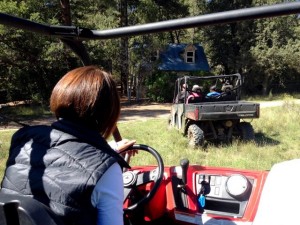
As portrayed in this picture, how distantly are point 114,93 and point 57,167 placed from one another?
369mm

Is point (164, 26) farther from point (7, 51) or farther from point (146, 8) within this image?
point (146, 8)

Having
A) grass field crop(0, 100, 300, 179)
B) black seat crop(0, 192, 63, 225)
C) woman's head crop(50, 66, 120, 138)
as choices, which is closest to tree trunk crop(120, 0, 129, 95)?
grass field crop(0, 100, 300, 179)

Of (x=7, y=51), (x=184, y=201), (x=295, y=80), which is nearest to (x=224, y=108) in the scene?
(x=184, y=201)

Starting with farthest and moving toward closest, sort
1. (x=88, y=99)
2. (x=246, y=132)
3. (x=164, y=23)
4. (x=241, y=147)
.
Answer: (x=246, y=132), (x=241, y=147), (x=88, y=99), (x=164, y=23)

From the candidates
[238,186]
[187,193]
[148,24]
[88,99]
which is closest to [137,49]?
[187,193]

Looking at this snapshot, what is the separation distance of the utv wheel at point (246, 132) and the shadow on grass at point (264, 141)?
0.69 ft

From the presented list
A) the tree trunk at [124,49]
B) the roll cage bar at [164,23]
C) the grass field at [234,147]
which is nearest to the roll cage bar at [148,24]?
the roll cage bar at [164,23]

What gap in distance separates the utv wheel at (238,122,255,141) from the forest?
122 inches

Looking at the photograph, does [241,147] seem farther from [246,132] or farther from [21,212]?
[21,212]

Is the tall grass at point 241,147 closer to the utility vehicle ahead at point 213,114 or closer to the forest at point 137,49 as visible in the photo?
the utility vehicle ahead at point 213,114

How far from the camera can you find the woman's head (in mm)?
1463

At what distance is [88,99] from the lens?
1.46 metres

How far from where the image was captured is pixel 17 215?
109 centimetres

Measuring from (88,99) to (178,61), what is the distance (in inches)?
940
